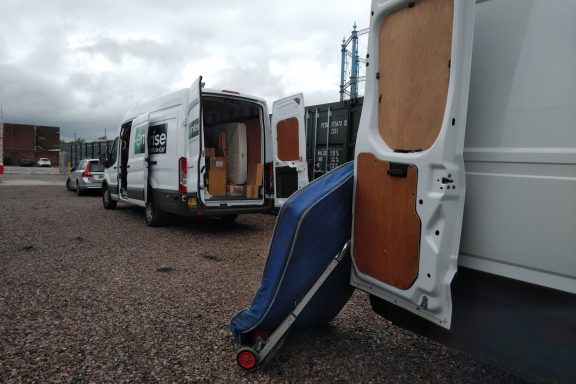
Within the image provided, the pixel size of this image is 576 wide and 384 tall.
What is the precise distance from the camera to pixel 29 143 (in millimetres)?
58594

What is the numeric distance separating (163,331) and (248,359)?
94 centimetres

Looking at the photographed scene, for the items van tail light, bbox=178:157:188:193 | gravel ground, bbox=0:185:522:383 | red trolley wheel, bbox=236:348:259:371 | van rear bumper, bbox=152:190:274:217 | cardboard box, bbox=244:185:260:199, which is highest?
van tail light, bbox=178:157:188:193

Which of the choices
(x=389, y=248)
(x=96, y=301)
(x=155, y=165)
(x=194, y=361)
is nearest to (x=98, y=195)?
(x=155, y=165)

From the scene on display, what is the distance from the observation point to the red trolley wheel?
256 centimetres

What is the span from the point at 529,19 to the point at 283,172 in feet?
18.0

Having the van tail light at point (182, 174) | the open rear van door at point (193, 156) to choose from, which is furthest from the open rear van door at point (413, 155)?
the van tail light at point (182, 174)

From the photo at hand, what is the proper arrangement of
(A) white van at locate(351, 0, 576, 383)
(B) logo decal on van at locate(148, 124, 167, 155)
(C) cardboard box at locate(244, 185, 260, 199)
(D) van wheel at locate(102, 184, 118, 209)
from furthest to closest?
(D) van wheel at locate(102, 184, 118, 209) < (C) cardboard box at locate(244, 185, 260, 199) < (B) logo decal on van at locate(148, 124, 167, 155) < (A) white van at locate(351, 0, 576, 383)

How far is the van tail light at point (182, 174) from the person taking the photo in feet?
22.2

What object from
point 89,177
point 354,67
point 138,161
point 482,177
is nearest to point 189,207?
point 138,161

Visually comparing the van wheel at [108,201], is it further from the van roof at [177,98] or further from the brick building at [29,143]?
the brick building at [29,143]

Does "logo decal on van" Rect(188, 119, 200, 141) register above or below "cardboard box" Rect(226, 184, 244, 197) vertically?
above

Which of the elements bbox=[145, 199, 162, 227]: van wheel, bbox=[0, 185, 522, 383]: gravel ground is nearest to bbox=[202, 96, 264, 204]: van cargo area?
bbox=[145, 199, 162, 227]: van wheel

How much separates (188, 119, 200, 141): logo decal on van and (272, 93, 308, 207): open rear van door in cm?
137

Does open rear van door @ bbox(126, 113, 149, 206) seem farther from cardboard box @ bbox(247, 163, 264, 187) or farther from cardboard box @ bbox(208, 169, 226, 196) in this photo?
cardboard box @ bbox(247, 163, 264, 187)
